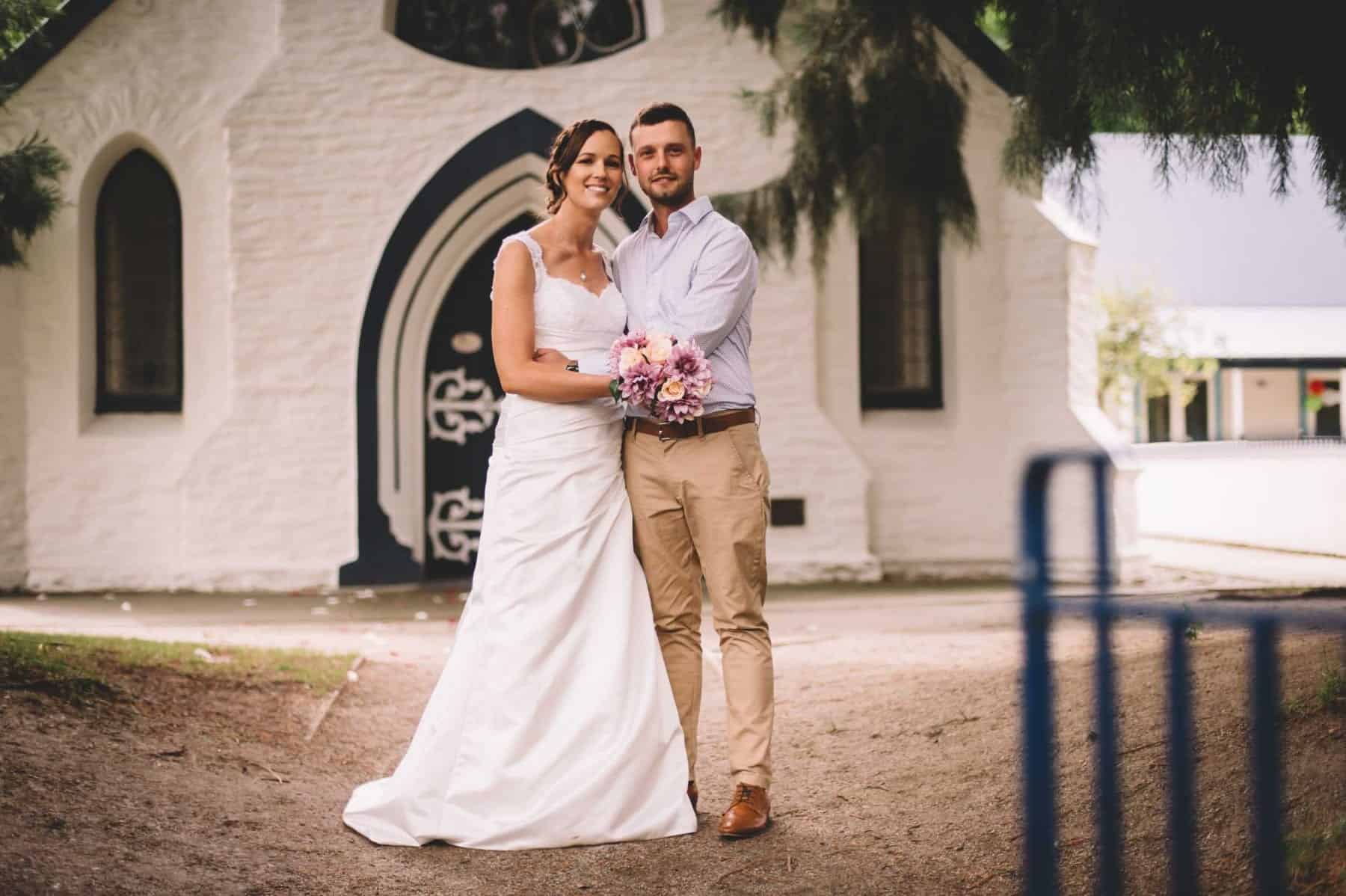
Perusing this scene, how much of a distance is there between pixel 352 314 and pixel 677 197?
23.1 feet

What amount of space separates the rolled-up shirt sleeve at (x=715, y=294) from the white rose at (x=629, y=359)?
0.19 metres

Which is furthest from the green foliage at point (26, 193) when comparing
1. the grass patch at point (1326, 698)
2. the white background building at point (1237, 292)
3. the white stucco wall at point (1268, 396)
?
the white stucco wall at point (1268, 396)

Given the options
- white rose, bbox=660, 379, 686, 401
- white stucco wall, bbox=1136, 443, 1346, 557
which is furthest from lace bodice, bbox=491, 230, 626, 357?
white stucco wall, bbox=1136, 443, 1346, 557

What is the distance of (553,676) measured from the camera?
4164mm

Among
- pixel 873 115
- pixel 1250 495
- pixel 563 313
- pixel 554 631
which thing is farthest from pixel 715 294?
pixel 1250 495

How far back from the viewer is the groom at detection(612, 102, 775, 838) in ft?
13.7

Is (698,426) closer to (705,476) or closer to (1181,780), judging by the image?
(705,476)

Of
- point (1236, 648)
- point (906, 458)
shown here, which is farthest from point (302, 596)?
point (1236, 648)

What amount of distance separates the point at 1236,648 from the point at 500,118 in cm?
755

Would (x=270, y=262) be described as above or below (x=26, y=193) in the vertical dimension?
below

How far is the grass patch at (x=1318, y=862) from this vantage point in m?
3.29

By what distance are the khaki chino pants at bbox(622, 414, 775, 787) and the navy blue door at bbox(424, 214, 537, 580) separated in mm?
7034

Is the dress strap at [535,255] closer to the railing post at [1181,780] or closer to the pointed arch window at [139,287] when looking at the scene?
the railing post at [1181,780]

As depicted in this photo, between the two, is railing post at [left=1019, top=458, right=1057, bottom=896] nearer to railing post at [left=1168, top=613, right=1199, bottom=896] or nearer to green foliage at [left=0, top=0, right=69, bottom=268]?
railing post at [left=1168, top=613, right=1199, bottom=896]
